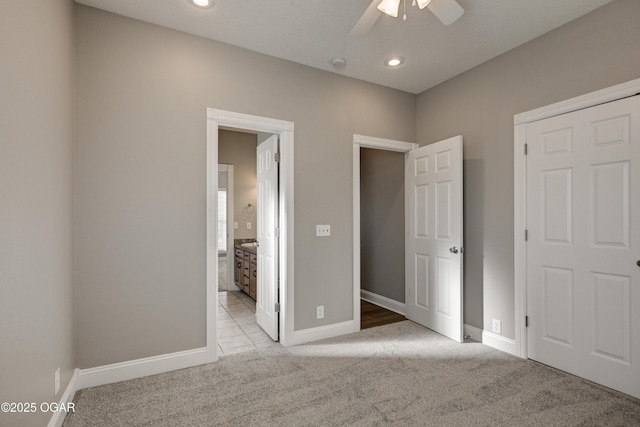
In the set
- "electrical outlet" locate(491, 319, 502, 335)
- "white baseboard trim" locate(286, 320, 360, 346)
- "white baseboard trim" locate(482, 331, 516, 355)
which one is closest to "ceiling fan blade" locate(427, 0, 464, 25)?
"electrical outlet" locate(491, 319, 502, 335)

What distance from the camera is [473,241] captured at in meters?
3.23

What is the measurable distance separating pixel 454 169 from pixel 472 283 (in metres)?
1.19

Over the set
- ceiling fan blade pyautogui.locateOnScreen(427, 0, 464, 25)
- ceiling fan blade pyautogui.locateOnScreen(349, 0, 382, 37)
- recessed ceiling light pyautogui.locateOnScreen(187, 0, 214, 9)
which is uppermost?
recessed ceiling light pyautogui.locateOnScreen(187, 0, 214, 9)

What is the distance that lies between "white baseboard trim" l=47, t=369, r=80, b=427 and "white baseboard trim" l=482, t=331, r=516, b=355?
3.40 m

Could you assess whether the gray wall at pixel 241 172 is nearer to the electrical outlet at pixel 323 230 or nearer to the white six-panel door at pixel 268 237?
the white six-panel door at pixel 268 237

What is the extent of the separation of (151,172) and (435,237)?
283 centimetres

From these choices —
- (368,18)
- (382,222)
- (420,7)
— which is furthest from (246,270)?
(420,7)

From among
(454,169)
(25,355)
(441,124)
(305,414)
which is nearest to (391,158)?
(441,124)

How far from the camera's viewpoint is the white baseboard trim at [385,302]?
13.6ft

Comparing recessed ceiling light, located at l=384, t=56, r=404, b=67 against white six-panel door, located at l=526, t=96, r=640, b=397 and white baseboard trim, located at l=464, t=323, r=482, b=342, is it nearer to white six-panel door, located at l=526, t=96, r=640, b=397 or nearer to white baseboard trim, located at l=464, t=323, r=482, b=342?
white six-panel door, located at l=526, t=96, r=640, b=397

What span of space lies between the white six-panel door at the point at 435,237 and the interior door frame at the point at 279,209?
1.54m

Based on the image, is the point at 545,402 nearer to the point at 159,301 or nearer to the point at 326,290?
the point at 326,290

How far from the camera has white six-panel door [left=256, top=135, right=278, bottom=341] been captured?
10.5 feet

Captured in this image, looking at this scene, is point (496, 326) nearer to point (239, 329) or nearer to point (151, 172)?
point (239, 329)
